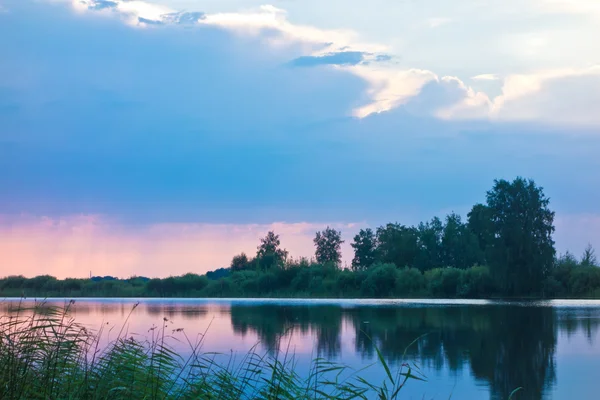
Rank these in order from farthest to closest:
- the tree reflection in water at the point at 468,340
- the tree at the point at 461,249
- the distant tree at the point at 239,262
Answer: the distant tree at the point at 239,262, the tree at the point at 461,249, the tree reflection in water at the point at 468,340

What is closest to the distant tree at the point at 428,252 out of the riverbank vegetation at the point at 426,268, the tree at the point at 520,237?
the riverbank vegetation at the point at 426,268

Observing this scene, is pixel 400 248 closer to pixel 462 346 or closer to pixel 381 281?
pixel 381 281

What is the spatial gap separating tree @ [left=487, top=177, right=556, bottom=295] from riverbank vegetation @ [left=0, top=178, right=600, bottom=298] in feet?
0.32

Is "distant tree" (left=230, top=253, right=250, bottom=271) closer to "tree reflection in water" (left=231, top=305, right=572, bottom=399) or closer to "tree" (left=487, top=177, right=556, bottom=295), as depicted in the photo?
"tree" (left=487, top=177, right=556, bottom=295)

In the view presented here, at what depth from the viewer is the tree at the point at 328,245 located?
120 metres

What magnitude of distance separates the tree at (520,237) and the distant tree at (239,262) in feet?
174

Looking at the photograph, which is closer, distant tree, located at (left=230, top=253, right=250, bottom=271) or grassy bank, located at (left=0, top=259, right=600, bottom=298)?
grassy bank, located at (left=0, top=259, right=600, bottom=298)

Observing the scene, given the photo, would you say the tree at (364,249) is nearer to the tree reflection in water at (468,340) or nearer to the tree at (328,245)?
the tree at (328,245)

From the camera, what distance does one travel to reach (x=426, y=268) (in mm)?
96000

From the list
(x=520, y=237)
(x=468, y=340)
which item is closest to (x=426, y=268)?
(x=520, y=237)

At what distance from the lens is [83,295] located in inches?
4254

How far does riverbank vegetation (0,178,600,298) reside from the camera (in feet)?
234

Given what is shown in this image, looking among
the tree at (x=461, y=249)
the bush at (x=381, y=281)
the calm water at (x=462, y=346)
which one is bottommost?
the calm water at (x=462, y=346)

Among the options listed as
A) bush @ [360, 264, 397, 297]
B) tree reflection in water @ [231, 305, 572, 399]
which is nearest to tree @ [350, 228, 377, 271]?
bush @ [360, 264, 397, 297]
